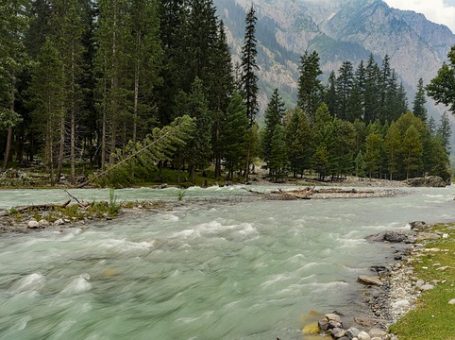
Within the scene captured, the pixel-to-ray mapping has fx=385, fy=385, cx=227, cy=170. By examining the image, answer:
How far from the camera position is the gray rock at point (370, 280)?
400 inches

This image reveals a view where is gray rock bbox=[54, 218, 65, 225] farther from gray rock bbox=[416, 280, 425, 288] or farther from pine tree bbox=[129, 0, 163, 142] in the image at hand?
pine tree bbox=[129, 0, 163, 142]

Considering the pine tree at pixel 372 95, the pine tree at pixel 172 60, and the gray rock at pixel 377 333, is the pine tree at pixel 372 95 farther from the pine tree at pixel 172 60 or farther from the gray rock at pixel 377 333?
the gray rock at pixel 377 333

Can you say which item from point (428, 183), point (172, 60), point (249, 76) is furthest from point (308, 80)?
point (172, 60)

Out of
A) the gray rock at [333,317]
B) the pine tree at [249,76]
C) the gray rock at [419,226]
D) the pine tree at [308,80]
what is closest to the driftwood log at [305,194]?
the gray rock at [419,226]

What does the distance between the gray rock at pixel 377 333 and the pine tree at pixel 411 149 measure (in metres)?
93.0

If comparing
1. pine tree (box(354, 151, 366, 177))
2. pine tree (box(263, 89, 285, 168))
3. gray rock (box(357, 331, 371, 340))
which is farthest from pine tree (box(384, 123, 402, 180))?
gray rock (box(357, 331, 371, 340))

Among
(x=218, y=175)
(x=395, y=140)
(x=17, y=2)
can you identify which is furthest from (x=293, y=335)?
(x=395, y=140)

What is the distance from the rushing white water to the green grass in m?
1.29

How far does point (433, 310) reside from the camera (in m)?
7.68

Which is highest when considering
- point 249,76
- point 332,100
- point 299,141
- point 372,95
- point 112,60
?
point 372,95

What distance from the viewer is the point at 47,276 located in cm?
1072

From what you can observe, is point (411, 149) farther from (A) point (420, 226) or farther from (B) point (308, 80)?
(A) point (420, 226)

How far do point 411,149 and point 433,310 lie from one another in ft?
304

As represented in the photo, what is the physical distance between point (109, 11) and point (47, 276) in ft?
117
